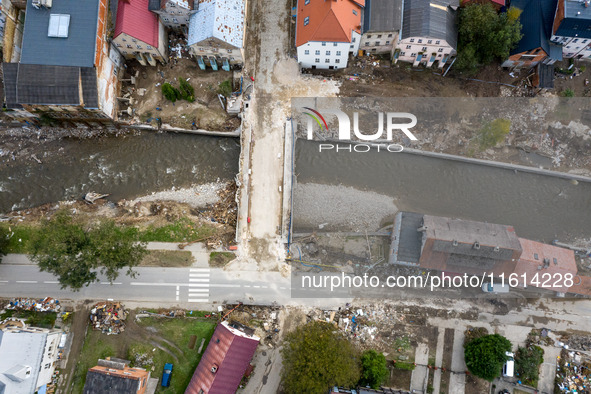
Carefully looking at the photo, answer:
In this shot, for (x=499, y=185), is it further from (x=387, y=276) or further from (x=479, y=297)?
(x=387, y=276)

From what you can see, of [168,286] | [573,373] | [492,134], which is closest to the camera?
[573,373]

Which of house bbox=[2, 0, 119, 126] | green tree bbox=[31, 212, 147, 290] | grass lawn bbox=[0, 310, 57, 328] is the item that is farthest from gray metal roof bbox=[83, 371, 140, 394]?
house bbox=[2, 0, 119, 126]

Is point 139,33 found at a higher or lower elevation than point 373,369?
higher

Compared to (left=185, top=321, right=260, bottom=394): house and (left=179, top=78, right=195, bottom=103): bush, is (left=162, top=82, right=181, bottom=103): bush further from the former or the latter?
(left=185, top=321, right=260, bottom=394): house

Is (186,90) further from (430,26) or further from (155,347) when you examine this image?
(155,347)

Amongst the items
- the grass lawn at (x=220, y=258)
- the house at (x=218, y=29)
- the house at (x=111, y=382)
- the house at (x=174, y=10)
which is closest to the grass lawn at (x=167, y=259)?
the grass lawn at (x=220, y=258)

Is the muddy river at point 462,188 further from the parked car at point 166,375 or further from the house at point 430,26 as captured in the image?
the parked car at point 166,375

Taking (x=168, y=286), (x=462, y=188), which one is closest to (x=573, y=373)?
(x=462, y=188)
